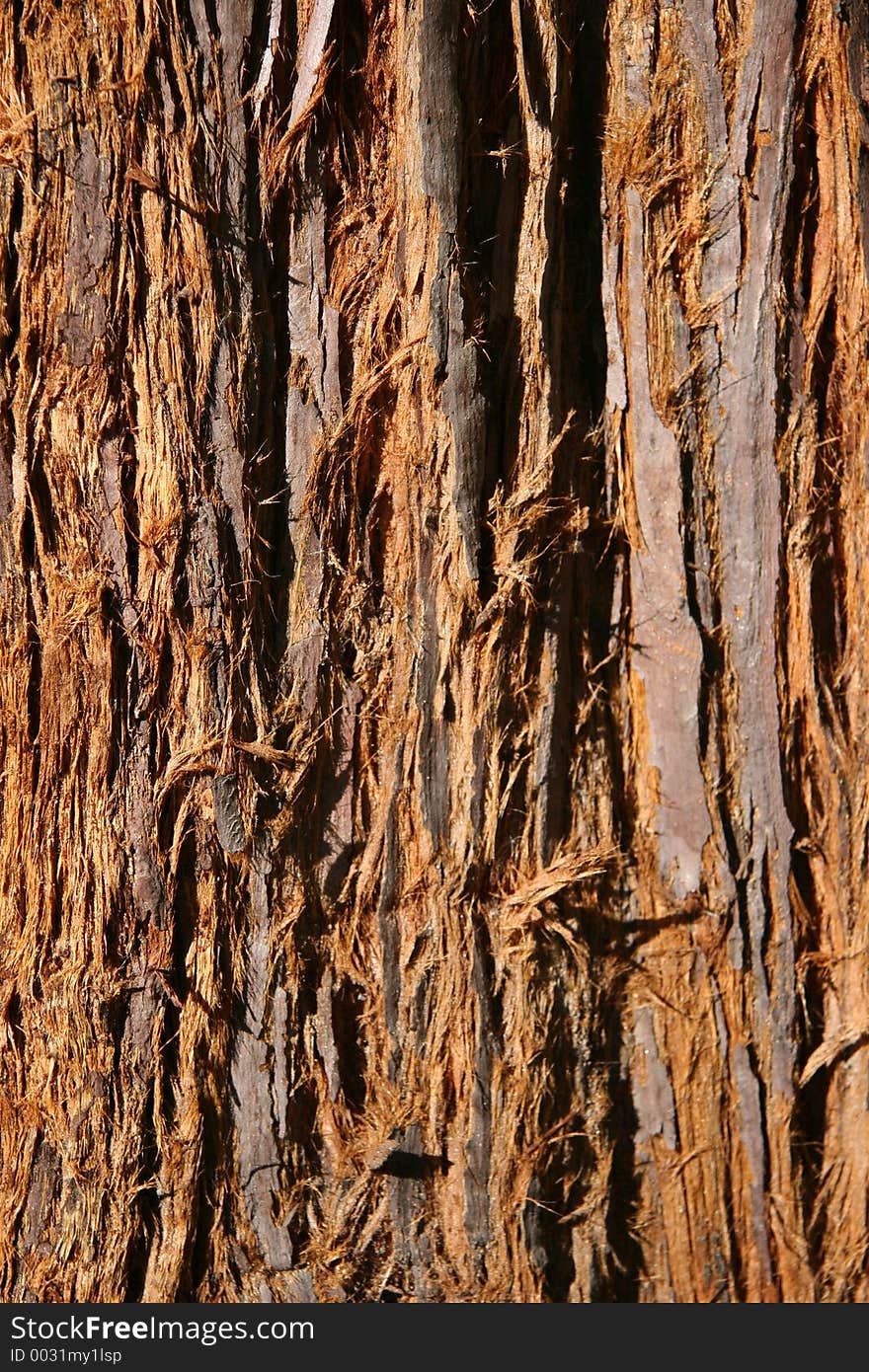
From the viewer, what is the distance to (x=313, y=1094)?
1.44m

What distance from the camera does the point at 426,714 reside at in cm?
142

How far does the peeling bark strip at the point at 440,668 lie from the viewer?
1.37 m

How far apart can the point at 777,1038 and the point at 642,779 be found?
43 centimetres

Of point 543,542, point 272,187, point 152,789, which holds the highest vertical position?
point 272,187

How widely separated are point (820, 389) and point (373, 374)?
0.66m

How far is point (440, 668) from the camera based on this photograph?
1.41m

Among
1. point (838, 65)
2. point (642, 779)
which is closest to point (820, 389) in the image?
point (838, 65)

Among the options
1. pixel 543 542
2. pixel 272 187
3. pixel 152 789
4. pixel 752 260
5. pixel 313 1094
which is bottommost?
pixel 313 1094

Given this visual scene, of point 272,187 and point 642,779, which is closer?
point 272,187

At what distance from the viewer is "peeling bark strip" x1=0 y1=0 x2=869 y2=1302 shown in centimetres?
137

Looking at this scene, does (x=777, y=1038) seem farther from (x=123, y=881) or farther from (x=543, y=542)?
(x=123, y=881)

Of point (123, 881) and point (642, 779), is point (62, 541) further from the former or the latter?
point (642, 779)

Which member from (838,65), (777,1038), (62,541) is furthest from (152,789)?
(838,65)

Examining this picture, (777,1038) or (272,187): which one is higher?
(272,187)
